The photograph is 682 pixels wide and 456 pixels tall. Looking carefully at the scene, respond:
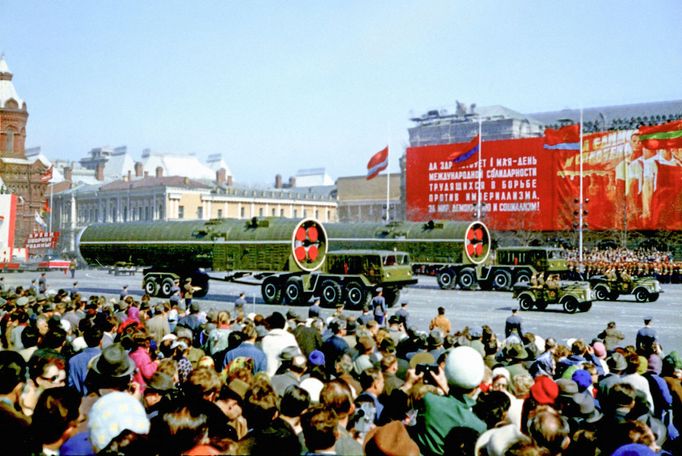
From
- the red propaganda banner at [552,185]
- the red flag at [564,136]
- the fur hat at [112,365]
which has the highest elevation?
the red flag at [564,136]

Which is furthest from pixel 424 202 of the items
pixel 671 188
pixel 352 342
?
pixel 352 342

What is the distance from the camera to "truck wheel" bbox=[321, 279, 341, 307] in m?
26.6

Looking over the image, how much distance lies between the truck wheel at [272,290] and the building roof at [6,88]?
49.0 meters

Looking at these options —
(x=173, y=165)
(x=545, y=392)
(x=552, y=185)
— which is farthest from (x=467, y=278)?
(x=173, y=165)

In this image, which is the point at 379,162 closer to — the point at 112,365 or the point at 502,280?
the point at 502,280

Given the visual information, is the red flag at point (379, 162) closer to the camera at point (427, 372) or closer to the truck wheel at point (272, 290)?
the truck wheel at point (272, 290)

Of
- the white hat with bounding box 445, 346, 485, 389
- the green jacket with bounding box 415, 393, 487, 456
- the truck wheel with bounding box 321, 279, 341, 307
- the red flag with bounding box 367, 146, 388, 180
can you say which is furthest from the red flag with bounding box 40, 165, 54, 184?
the green jacket with bounding box 415, 393, 487, 456

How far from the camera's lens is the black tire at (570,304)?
79.0ft

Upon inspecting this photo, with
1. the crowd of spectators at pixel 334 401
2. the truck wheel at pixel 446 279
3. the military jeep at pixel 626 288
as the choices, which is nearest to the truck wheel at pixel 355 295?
the military jeep at pixel 626 288

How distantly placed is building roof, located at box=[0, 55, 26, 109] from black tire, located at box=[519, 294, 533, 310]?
56766 millimetres

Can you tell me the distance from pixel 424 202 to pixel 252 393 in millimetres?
66390

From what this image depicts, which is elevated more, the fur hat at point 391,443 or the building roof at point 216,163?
the building roof at point 216,163

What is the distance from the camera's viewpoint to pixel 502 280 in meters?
34.7

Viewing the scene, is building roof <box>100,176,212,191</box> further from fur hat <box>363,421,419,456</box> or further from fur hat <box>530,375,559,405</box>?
fur hat <box>363,421,419,456</box>
